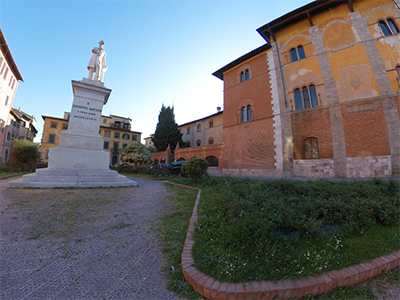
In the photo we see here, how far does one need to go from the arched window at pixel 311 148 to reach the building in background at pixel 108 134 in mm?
39169

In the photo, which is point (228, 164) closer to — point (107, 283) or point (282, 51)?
point (282, 51)

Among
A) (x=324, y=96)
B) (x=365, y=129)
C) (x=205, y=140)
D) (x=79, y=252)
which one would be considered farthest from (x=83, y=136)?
(x=205, y=140)

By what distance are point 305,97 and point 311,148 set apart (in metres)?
4.56

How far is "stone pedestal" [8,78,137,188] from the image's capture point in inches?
265

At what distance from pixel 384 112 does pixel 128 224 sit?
55.5ft

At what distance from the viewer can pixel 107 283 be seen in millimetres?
1866

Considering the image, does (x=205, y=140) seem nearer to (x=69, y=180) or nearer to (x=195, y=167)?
(x=195, y=167)

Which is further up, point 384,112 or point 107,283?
point 384,112

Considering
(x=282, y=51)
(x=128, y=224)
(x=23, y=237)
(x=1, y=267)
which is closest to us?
(x=1, y=267)

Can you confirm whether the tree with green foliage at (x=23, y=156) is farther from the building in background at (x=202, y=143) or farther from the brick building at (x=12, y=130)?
the building in background at (x=202, y=143)

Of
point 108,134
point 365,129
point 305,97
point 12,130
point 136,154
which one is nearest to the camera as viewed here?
point 365,129

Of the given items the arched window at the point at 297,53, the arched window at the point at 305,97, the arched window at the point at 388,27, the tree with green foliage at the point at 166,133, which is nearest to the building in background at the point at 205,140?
the tree with green foliage at the point at 166,133

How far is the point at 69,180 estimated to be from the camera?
270 inches

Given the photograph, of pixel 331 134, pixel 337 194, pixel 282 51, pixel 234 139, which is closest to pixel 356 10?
pixel 282 51
